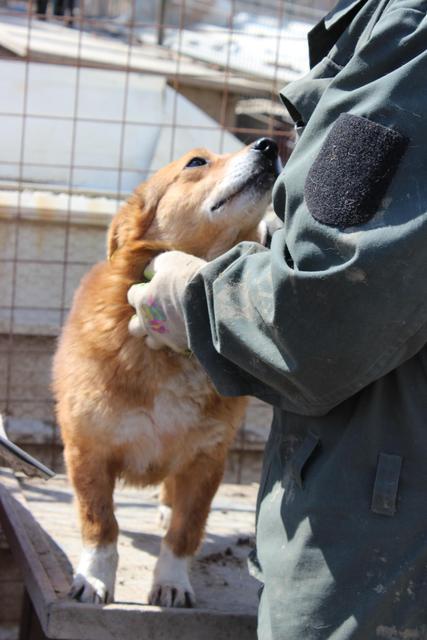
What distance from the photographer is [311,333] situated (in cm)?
174

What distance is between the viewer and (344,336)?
1715mm

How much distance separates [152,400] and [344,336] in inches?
52.8

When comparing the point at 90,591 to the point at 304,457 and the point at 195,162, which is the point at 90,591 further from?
the point at 195,162

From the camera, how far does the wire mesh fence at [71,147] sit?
16.4 ft

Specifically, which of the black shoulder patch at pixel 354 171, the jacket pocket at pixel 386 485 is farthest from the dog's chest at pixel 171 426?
the black shoulder patch at pixel 354 171

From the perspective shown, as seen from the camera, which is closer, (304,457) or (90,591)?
(304,457)

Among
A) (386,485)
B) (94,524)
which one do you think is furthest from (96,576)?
(386,485)

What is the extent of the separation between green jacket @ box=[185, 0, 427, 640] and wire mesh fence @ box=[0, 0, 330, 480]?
3052mm

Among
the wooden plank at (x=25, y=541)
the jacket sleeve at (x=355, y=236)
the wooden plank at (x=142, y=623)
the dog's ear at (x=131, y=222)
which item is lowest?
the wooden plank at (x=25, y=541)

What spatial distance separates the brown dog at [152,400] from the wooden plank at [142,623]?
8cm

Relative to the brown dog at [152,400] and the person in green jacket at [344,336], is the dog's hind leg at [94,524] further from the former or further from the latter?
the person in green jacket at [344,336]

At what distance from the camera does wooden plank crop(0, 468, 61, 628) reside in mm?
2863

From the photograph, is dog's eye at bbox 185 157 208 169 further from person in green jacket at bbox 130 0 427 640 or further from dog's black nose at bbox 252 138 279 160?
person in green jacket at bbox 130 0 427 640

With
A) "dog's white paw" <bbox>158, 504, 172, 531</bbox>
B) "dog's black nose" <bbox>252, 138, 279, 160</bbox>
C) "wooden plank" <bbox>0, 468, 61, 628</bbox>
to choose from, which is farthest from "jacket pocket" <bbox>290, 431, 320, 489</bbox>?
"dog's white paw" <bbox>158, 504, 172, 531</bbox>
